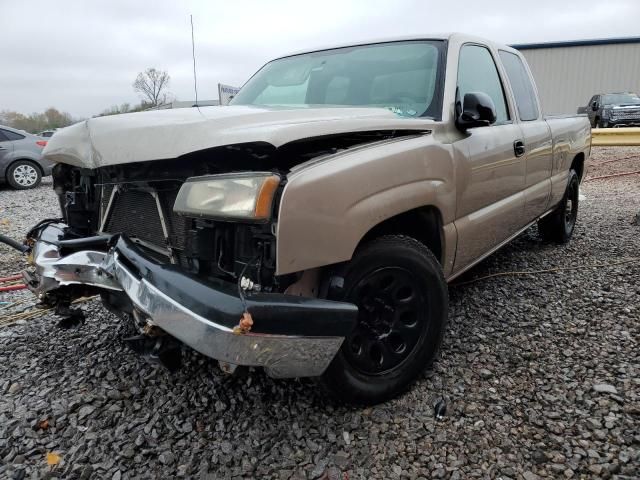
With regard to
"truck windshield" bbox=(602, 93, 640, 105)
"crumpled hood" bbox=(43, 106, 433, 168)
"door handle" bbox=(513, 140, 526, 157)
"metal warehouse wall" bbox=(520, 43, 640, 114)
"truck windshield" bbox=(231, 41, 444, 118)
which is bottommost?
"door handle" bbox=(513, 140, 526, 157)

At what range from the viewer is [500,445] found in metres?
2.03

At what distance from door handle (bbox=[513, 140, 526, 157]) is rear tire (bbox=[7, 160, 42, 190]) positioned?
1055 cm

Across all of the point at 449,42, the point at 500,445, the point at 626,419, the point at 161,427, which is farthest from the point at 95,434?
the point at 449,42

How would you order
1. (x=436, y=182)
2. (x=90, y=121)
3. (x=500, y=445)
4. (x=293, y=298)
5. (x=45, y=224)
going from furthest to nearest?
1. (x=45, y=224)
2. (x=436, y=182)
3. (x=90, y=121)
4. (x=500, y=445)
5. (x=293, y=298)

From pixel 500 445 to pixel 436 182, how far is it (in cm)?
120

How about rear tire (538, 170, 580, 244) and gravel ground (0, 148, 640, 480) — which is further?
rear tire (538, 170, 580, 244)

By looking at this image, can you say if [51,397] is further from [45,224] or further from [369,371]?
[369,371]

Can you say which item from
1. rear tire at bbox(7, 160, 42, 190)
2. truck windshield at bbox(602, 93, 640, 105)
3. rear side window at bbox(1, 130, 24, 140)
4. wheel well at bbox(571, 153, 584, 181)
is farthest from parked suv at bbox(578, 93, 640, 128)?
rear side window at bbox(1, 130, 24, 140)

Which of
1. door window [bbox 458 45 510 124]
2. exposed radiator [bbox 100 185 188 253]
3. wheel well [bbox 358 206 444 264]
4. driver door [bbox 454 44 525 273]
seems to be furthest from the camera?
door window [bbox 458 45 510 124]

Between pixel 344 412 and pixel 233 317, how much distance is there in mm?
905

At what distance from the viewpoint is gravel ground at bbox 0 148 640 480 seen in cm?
197

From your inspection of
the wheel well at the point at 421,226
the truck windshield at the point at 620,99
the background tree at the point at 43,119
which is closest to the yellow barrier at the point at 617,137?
the truck windshield at the point at 620,99

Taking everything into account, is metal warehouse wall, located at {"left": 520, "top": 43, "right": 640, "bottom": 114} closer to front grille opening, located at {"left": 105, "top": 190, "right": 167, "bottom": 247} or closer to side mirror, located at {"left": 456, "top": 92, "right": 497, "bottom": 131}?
side mirror, located at {"left": 456, "top": 92, "right": 497, "bottom": 131}

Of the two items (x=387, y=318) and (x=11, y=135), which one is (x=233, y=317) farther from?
(x=11, y=135)
